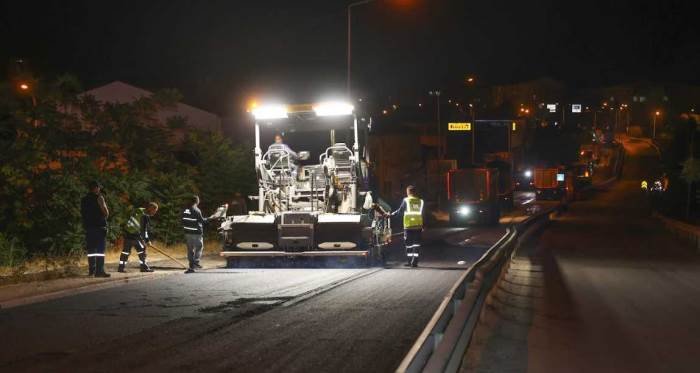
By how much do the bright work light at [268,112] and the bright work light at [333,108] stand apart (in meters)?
0.88

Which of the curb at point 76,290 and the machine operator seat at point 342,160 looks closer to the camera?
the curb at point 76,290

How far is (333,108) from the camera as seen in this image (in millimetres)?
18000

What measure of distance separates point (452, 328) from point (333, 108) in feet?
35.4

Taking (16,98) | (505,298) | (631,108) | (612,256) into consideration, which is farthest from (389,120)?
(631,108)

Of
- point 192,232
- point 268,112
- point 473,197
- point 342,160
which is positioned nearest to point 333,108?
point 342,160

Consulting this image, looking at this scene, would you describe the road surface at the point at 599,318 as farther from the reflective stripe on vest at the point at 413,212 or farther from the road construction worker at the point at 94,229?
the road construction worker at the point at 94,229

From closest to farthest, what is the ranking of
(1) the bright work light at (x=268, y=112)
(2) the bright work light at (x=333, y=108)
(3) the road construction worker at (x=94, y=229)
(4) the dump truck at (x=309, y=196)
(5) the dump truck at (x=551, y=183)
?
(3) the road construction worker at (x=94, y=229)
(4) the dump truck at (x=309, y=196)
(2) the bright work light at (x=333, y=108)
(1) the bright work light at (x=268, y=112)
(5) the dump truck at (x=551, y=183)

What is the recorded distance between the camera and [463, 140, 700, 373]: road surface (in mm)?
8836

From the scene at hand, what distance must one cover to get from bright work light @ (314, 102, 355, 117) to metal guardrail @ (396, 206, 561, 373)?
6387 mm

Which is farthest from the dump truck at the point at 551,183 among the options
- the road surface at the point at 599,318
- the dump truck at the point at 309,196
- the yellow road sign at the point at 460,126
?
the dump truck at the point at 309,196

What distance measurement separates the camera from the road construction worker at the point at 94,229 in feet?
50.8

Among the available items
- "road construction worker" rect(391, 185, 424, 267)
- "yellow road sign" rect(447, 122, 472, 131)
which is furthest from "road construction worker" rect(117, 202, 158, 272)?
"yellow road sign" rect(447, 122, 472, 131)

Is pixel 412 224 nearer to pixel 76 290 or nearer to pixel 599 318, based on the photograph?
pixel 599 318

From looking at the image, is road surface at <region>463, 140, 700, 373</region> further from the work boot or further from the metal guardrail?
the work boot
